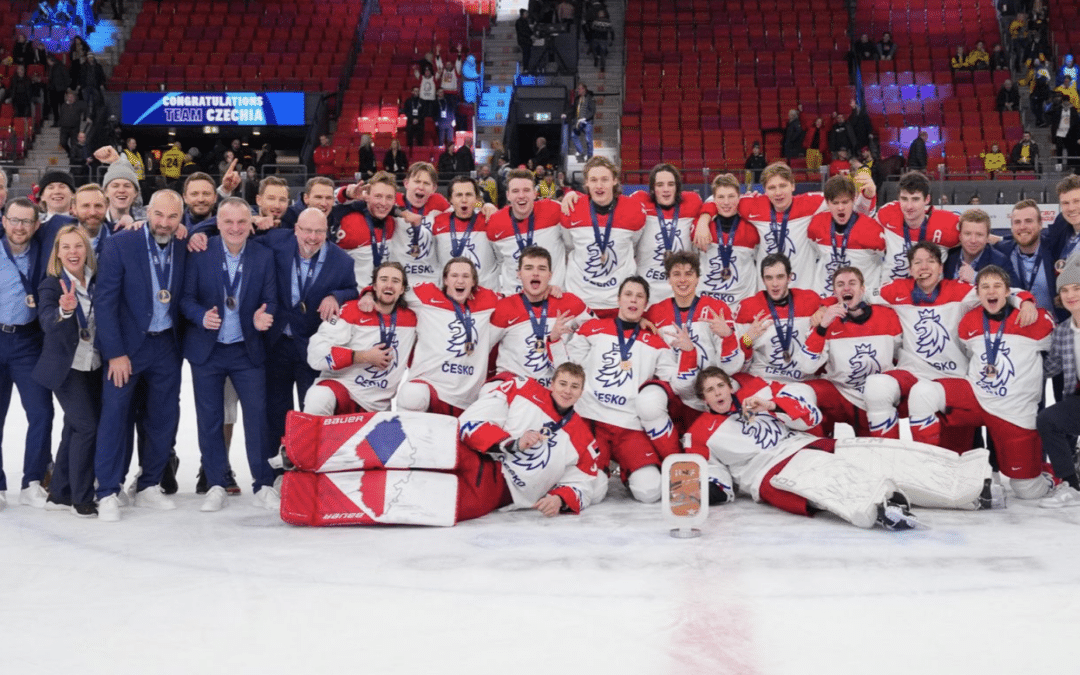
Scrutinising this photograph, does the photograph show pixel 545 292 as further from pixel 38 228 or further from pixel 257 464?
pixel 38 228

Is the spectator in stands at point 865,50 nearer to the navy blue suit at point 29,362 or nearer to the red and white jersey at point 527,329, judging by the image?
the red and white jersey at point 527,329

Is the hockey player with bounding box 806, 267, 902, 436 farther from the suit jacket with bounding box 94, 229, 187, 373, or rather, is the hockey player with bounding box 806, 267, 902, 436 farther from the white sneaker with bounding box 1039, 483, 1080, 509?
the suit jacket with bounding box 94, 229, 187, 373

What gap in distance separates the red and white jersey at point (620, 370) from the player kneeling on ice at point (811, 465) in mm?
178

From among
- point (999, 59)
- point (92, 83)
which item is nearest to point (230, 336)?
Result: point (92, 83)

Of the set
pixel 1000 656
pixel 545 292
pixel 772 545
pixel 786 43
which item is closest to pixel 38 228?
pixel 545 292

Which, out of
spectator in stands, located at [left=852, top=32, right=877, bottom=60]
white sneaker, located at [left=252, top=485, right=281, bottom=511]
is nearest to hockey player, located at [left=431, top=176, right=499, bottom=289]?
white sneaker, located at [left=252, top=485, right=281, bottom=511]

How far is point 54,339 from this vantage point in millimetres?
5770

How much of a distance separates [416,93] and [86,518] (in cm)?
1375

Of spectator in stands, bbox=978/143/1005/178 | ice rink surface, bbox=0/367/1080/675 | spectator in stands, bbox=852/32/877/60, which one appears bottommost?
ice rink surface, bbox=0/367/1080/675

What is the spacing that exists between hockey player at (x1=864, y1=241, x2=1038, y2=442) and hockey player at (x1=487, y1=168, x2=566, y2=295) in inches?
84.5

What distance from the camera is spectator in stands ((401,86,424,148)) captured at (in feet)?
60.4

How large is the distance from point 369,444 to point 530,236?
7.07ft

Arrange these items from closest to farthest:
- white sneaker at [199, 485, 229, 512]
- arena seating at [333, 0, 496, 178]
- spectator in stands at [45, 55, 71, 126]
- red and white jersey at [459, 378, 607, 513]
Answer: red and white jersey at [459, 378, 607, 513] → white sneaker at [199, 485, 229, 512] → arena seating at [333, 0, 496, 178] → spectator in stands at [45, 55, 71, 126]

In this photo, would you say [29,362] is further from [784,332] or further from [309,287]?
[784,332]
